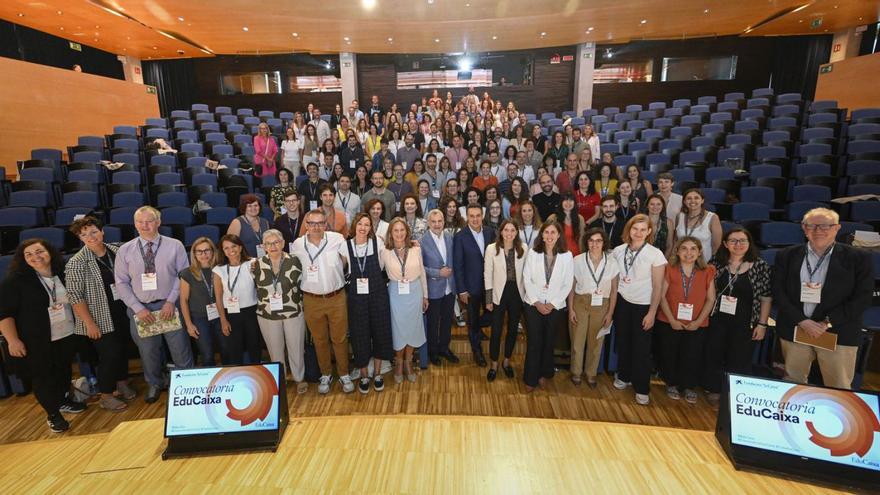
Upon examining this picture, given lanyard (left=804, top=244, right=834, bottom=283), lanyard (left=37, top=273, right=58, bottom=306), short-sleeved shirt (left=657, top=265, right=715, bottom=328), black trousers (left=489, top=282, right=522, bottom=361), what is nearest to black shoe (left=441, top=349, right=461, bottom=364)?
black trousers (left=489, top=282, right=522, bottom=361)

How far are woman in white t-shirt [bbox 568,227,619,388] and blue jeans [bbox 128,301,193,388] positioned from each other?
312 cm

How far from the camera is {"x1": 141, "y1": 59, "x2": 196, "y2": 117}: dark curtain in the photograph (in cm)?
1388

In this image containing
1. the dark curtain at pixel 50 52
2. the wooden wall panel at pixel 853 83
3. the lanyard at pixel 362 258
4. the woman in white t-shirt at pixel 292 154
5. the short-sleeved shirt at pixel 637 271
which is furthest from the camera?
the dark curtain at pixel 50 52

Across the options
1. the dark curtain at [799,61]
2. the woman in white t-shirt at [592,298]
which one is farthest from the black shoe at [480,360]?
the dark curtain at [799,61]

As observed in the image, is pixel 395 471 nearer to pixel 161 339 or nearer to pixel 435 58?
pixel 161 339

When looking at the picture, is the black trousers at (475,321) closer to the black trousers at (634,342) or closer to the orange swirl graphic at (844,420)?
the black trousers at (634,342)

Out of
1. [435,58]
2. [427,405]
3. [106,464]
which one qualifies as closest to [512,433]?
[427,405]

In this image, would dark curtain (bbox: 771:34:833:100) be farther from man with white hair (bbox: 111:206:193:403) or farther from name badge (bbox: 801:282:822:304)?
man with white hair (bbox: 111:206:193:403)

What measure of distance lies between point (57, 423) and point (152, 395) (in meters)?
0.57

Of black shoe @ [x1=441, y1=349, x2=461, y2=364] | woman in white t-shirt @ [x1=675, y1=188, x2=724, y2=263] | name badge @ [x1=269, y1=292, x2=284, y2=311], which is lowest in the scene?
black shoe @ [x1=441, y1=349, x2=461, y2=364]

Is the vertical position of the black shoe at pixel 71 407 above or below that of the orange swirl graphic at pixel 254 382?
below

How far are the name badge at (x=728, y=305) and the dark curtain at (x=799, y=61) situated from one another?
1439 centimetres

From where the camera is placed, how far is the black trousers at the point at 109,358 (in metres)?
3.07

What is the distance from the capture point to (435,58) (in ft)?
46.2
